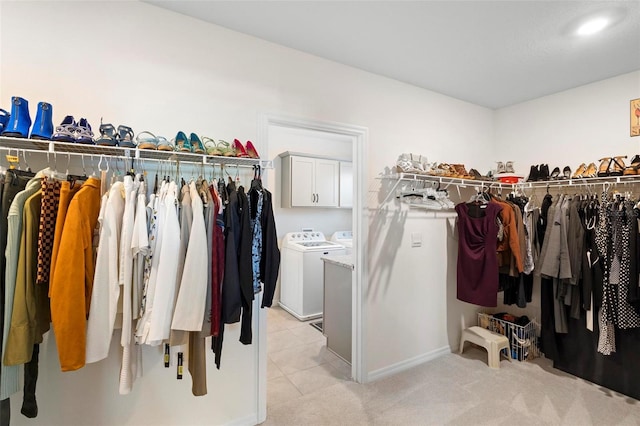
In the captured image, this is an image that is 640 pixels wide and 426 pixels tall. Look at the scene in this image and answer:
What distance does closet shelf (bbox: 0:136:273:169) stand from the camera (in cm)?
137

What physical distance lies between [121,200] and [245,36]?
4.57 ft

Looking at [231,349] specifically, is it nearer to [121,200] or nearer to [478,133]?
[121,200]

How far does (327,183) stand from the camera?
4.77 m

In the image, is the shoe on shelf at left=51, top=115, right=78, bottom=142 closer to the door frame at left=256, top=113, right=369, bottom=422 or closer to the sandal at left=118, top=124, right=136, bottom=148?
the sandal at left=118, top=124, right=136, bottom=148

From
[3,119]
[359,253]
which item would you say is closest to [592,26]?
[359,253]

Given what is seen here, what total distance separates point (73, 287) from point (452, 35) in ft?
8.68

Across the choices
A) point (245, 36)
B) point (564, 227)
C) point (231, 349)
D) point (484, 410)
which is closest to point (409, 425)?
point (484, 410)

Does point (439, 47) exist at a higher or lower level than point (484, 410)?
higher

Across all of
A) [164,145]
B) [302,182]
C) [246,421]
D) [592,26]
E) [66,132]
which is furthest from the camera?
[302,182]

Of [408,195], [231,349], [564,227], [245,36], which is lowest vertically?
[231,349]

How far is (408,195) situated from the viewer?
2.82 metres

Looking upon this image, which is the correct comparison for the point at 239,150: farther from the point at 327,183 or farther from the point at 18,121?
the point at 327,183

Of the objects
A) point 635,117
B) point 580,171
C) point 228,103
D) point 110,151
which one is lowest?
point 110,151

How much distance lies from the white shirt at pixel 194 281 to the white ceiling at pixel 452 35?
1.28 metres
